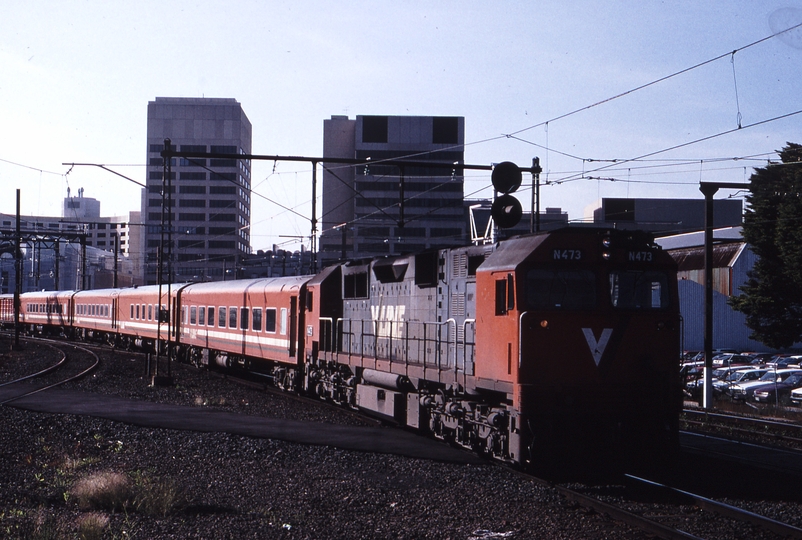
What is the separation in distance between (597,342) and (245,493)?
5.37m

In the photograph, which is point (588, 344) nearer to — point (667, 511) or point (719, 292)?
point (667, 511)

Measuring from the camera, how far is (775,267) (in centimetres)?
4159

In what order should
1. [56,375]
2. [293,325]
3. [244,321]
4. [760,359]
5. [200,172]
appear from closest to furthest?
[293,325]
[244,321]
[56,375]
[760,359]
[200,172]

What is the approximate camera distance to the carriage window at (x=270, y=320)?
25492 millimetres

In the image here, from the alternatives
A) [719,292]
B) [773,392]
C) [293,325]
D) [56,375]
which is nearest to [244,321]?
[293,325]

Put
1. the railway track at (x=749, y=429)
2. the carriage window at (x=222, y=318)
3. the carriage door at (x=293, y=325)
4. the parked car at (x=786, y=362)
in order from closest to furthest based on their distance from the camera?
the railway track at (x=749, y=429)
the carriage door at (x=293, y=325)
the carriage window at (x=222, y=318)
the parked car at (x=786, y=362)

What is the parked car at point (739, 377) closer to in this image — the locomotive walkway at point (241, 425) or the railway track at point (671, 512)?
the locomotive walkway at point (241, 425)

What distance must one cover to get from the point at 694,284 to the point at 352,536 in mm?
48816

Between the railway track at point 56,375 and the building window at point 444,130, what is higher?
the building window at point 444,130

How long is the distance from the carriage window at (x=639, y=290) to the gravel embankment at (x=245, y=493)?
9.86ft

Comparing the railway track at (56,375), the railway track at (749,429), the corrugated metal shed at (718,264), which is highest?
the corrugated metal shed at (718,264)

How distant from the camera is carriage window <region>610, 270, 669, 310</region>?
39.0 ft

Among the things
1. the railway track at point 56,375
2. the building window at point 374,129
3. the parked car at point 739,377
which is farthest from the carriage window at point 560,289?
the building window at point 374,129

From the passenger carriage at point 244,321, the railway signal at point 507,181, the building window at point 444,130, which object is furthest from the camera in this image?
the building window at point 444,130
